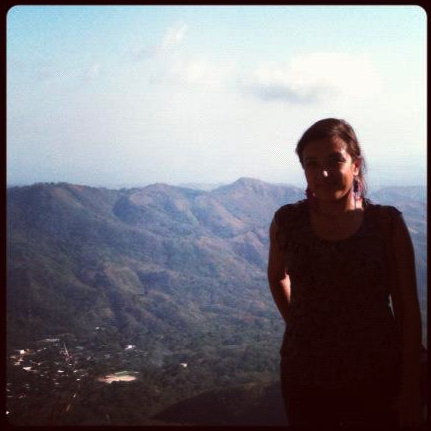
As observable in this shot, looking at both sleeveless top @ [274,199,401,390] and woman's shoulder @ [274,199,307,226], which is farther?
woman's shoulder @ [274,199,307,226]

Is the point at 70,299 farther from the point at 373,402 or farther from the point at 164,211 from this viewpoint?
the point at 373,402

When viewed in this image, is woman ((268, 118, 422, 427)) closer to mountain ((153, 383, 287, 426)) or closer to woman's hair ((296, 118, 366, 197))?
woman's hair ((296, 118, 366, 197))

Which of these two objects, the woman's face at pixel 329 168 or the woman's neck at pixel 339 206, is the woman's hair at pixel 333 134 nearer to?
the woman's face at pixel 329 168

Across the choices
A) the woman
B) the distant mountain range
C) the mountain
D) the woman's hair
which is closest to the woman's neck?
the woman

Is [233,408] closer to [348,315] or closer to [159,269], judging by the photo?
[348,315]
